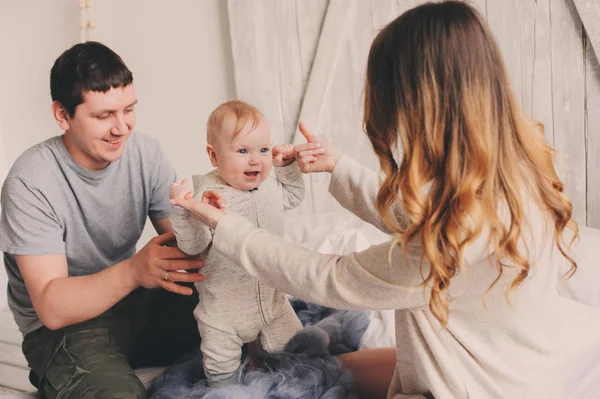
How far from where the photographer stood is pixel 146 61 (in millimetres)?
3402

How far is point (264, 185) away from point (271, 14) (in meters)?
1.58

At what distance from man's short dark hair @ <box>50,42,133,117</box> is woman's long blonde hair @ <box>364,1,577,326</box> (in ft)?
2.91

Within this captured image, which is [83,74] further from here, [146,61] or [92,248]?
[146,61]

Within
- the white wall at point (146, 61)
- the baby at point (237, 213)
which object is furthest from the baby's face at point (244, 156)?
the white wall at point (146, 61)

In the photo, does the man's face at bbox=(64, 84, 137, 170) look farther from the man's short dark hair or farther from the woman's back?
the woman's back

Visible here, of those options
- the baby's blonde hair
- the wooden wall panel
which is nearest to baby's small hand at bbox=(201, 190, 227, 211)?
the baby's blonde hair

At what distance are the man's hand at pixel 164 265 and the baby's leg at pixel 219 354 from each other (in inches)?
4.8

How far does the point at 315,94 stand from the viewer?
9.73 feet

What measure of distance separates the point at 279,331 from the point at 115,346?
48 centimetres

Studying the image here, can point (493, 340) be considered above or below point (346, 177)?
below

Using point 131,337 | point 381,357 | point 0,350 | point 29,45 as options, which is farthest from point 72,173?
point 29,45

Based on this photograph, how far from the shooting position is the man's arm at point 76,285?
1.67 m

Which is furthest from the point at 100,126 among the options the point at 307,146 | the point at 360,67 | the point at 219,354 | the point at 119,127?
the point at 360,67

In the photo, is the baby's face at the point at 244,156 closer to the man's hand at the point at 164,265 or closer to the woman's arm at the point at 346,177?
the woman's arm at the point at 346,177
